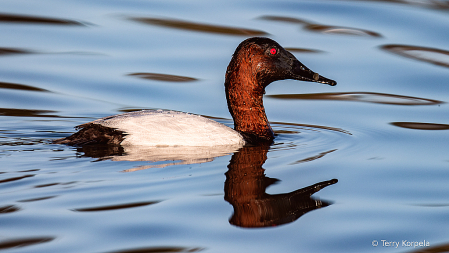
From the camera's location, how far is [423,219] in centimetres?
485

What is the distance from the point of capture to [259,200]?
5.11 meters

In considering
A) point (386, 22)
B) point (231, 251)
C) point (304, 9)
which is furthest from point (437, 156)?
point (304, 9)

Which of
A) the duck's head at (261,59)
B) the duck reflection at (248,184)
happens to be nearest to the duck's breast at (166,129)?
the duck reflection at (248,184)

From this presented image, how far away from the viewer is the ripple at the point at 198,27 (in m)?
11.9

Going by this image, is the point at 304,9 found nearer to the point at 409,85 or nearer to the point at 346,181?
the point at 409,85

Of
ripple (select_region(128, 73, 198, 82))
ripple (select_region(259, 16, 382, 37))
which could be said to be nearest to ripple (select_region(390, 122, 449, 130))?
ripple (select_region(128, 73, 198, 82))

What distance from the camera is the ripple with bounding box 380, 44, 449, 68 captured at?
11.0m

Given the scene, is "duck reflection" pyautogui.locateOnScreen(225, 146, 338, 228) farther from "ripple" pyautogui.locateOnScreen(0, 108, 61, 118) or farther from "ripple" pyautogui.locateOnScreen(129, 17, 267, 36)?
"ripple" pyautogui.locateOnScreen(129, 17, 267, 36)

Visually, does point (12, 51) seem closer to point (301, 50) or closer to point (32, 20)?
point (32, 20)

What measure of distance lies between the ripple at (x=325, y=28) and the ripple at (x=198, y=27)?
1.04 metres

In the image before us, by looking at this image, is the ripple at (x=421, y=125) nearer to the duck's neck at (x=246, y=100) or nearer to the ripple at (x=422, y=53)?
the duck's neck at (x=246, y=100)

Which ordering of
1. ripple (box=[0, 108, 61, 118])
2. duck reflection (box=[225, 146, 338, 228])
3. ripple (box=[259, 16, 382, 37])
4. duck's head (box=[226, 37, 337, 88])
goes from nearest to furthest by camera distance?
1. duck reflection (box=[225, 146, 338, 228])
2. duck's head (box=[226, 37, 337, 88])
3. ripple (box=[0, 108, 61, 118])
4. ripple (box=[259, 16, 382, 37])

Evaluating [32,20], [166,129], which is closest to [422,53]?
[166,129]

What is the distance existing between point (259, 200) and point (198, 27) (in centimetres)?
795
